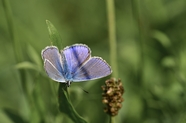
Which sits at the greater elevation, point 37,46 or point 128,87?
point 37,46

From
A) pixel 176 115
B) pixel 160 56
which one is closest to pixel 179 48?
pixel 160 56

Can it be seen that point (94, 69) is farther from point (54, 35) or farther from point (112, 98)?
point (54, 35)


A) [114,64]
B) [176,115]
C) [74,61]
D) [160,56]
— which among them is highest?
[74,61]

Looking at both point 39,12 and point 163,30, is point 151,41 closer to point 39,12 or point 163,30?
point 163,30

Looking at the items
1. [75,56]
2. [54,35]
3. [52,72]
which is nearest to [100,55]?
[75,56]

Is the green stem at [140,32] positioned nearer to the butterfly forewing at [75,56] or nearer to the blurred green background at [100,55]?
the blurred green background at [100,55]

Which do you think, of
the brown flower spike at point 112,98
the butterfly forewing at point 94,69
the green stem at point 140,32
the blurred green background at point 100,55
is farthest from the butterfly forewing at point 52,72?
the green stem at point 140,32

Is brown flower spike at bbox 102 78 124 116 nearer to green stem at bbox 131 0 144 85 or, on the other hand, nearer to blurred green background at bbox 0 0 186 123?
blurred green background at bbox 0 0 186 123
